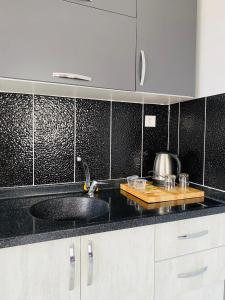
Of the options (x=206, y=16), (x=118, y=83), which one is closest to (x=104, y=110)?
(x=118, y=83)

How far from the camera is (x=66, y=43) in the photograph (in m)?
1.09

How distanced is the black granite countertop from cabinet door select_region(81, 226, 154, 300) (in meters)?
0.05

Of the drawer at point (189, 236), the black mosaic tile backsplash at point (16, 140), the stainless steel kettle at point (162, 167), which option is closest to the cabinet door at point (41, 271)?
the drawer at point (189, 236)

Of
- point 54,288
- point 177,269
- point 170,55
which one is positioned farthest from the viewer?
point 170,55

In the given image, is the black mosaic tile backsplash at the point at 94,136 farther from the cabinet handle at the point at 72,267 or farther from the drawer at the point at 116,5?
the cabinet handle at the point at 72,267

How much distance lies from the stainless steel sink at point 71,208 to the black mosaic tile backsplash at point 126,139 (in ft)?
1.12

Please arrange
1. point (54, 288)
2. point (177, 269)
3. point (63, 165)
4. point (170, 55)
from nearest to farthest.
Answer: point (54, 288) → point (177, 269) → point (170, 55) → point (63, 165)

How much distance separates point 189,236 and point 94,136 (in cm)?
82

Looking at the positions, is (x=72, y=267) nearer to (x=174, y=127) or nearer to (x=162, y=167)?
(x=162, y=167)

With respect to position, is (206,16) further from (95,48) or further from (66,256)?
(66,256)

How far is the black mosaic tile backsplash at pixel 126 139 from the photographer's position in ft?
5.38

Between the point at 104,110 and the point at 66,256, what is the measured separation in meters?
0.97

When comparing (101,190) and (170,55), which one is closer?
(170,55)

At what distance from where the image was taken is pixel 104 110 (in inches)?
62.8
